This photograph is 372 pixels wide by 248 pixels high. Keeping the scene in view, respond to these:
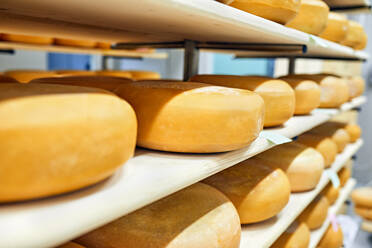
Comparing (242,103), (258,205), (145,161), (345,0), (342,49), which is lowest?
(258,205)

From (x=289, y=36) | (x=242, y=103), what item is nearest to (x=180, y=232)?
(x=242, y=103)

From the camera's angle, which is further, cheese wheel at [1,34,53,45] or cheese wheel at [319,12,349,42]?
cheese wheel at [1,34,53,45]

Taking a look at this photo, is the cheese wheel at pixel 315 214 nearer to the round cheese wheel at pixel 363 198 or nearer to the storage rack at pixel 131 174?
the storage rack at pixel 131 174

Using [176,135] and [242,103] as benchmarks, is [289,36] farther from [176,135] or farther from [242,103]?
[176,135]

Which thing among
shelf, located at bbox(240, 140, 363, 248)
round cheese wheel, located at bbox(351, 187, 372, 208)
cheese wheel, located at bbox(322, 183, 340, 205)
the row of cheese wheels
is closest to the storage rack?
shelf, located at bbox(240, 140, 363, 248)

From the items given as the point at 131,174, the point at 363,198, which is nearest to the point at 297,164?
the point at 131,174

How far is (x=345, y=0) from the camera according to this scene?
2668 millimetres

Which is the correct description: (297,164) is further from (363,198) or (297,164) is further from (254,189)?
(363,198)

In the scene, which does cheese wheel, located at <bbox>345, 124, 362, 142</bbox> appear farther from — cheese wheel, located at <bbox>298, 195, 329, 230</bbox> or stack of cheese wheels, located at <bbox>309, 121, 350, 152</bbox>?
cheese wheel, located at <bbox>298, 195, 329, 230</bbox>

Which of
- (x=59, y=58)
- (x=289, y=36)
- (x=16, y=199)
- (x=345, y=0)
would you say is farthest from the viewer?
(x=59, y=58)

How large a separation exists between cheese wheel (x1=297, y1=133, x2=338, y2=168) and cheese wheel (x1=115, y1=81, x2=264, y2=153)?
51.0 inches

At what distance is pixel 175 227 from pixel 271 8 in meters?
0.86

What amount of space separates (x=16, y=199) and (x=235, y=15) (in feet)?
2.23

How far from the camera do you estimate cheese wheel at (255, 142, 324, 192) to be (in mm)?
1762
